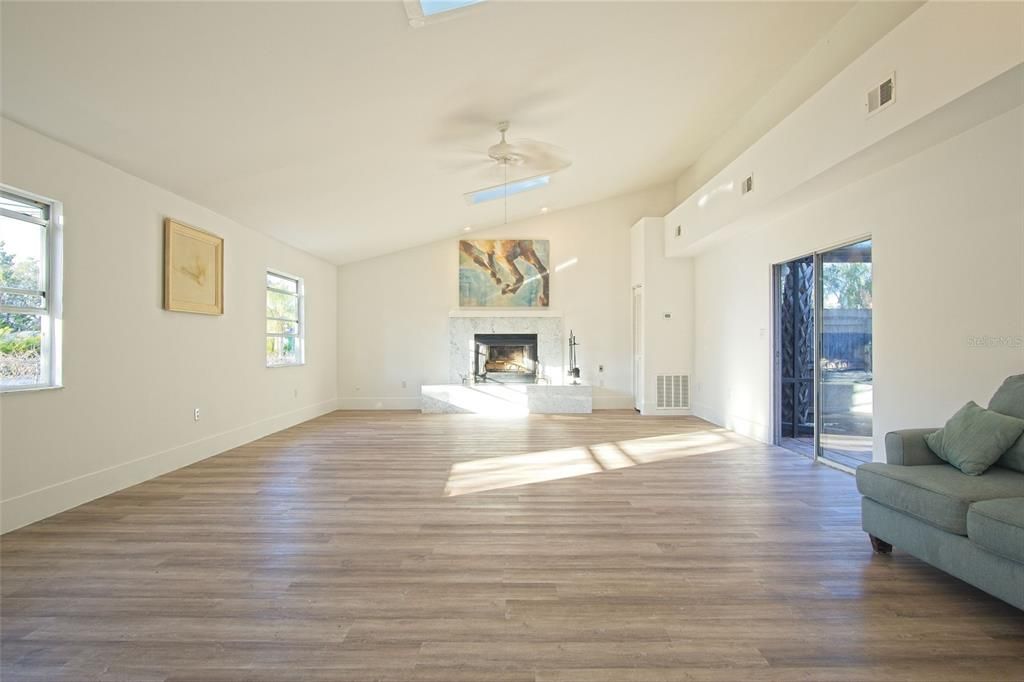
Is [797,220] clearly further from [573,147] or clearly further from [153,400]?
[153,400]

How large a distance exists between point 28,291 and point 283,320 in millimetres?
4188

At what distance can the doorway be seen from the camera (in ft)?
15.6

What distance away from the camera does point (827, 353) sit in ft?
17.2

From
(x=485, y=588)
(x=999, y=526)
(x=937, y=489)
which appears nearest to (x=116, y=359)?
(x=485, y=588)

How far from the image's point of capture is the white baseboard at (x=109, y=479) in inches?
135

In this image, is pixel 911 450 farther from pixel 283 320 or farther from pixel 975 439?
pixel 283 320

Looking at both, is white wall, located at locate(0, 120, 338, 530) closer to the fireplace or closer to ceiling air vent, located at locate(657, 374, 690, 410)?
the fireplace

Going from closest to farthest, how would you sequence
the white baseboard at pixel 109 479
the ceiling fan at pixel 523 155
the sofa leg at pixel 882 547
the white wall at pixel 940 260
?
the sofa leg at pixel 882 547
the white wall at pixel 940 260
the white baseboard at pixel 109 479
the ceiling fan at pixel 523 155

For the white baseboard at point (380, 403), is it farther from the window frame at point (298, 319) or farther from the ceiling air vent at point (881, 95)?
the ceiling air vent at point (881, 95)

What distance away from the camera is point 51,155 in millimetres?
3691

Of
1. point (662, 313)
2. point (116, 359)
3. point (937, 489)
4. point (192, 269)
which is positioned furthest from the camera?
point (662, 313)

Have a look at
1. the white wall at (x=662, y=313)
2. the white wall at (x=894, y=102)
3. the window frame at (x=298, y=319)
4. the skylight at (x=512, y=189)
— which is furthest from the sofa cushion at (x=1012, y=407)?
the window frame at (x=298, y=319)

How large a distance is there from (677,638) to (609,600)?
1.23 ft

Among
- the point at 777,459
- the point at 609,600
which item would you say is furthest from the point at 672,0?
the point at 777,459
